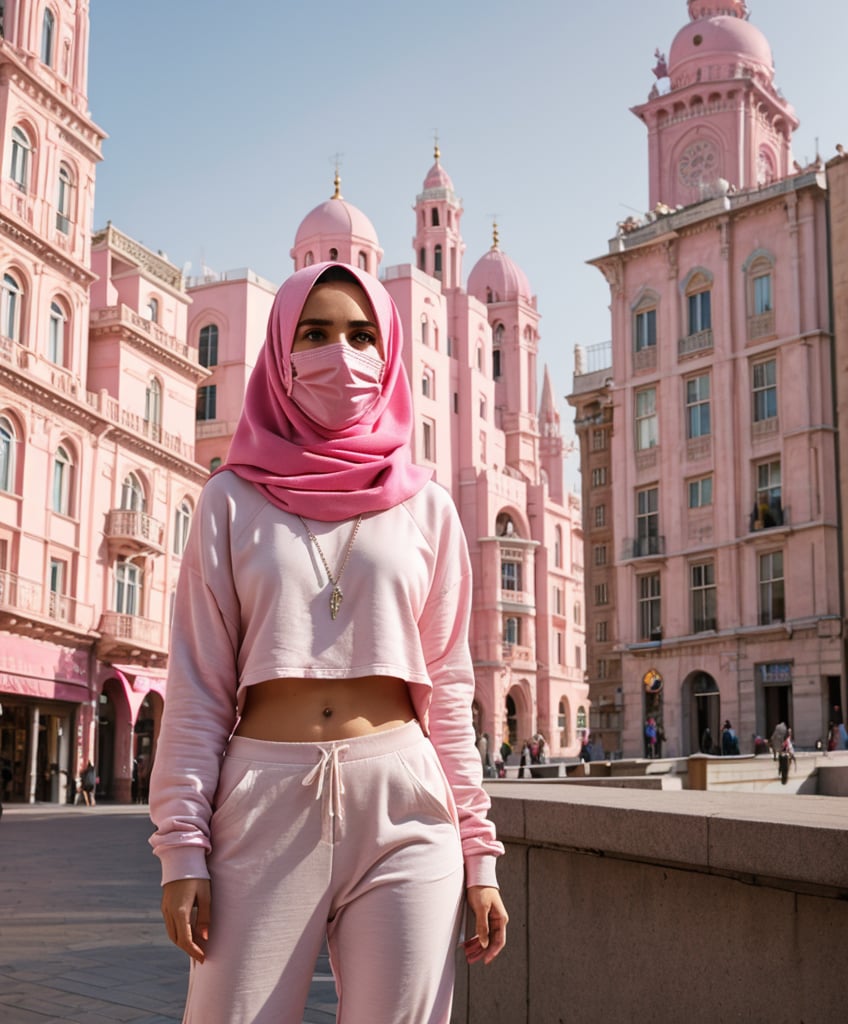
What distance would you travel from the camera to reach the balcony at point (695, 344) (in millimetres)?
43250

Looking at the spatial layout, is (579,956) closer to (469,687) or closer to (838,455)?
(469,687)

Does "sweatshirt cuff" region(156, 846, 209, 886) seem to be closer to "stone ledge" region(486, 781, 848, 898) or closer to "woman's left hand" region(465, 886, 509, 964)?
"woman's left hand" region(465, 886, 509, 964)

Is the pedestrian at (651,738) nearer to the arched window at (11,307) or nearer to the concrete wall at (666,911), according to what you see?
the arched window at (11,307)

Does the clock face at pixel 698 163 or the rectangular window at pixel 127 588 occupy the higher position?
the clock face at pixel 698 163

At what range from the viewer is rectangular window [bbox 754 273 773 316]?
138ft

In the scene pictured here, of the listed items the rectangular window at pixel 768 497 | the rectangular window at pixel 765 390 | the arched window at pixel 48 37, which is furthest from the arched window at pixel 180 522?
the rectangular window at pixel 765 390

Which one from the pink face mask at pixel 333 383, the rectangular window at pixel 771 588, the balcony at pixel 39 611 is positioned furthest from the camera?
the rectangular window at pixel 771 588

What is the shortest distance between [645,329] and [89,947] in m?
39.6

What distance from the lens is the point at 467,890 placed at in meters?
2.97

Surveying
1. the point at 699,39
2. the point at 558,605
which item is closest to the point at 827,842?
the point at 699,39

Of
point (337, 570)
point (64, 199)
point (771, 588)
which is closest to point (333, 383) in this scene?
point (337, 570)

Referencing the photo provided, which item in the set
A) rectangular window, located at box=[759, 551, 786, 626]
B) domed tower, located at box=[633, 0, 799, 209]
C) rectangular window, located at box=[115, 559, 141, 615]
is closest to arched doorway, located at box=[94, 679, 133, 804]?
rectangular window, located at box=[115, 559, 141, 615]

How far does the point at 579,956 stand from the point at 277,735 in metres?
2.64

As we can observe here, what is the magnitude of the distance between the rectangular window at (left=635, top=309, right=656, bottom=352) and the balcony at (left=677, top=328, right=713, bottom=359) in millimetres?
1451
